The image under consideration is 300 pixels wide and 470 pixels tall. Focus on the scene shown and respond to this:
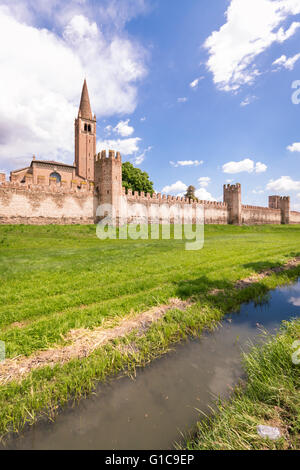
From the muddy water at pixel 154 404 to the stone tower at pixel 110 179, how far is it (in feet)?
74.6

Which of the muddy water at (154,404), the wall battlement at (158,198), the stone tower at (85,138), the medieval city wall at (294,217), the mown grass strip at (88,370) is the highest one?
the stone tower at (85,138)

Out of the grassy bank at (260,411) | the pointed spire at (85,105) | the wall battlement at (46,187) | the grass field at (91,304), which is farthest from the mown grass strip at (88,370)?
the pointed spire at (85,105)

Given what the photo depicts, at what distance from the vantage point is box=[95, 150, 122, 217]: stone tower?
81.0ft

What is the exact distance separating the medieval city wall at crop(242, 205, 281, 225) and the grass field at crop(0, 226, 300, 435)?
38331 mm

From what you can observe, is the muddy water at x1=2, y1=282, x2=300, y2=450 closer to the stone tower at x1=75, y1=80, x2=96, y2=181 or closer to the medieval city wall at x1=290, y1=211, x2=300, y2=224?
the stone tower at x1=75, y1=80, x2=96, y2=181

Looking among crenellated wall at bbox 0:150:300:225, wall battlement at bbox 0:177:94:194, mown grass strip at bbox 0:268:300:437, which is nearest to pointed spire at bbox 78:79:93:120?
crenellated wall at bbox 0:150:300:225

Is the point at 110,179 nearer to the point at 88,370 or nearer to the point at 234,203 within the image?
the point at 88,370

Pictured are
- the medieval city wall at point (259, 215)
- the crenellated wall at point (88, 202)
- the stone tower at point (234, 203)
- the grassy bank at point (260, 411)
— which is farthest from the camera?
the medieval city wall at point (259, 215)

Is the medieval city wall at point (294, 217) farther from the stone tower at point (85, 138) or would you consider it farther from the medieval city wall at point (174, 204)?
the stone tower at point (85, 138)

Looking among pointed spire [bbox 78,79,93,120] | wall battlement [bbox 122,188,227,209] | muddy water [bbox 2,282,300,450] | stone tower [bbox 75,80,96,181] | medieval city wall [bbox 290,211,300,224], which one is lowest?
muddy water [bbox 2,282,300,450]

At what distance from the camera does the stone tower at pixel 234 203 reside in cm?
4078

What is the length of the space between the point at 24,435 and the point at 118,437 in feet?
2.89

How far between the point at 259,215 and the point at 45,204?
141 ft

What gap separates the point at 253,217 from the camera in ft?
149
